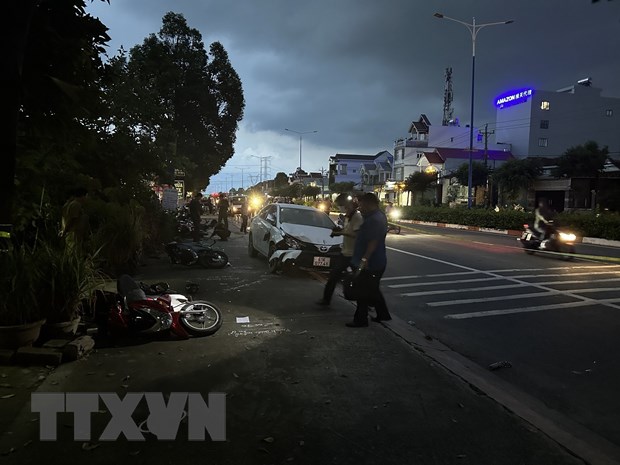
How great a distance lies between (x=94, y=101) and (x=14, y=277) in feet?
8.12

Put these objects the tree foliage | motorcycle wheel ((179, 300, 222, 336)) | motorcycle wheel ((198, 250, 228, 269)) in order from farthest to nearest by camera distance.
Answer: the tree foliage < motorcycle wheel ((198, 250, 228, 269)) < motorcycle wheel ((179, 300, 222, 336))

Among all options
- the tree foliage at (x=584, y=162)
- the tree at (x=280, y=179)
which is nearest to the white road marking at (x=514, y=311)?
the tree foliage at (x=584, y=162)

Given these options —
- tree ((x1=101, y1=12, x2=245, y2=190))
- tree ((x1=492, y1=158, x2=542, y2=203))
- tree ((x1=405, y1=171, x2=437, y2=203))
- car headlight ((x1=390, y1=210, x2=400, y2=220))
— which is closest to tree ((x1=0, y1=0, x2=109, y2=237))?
tree ((x1=101, y1=12, x2=245, y2=190))

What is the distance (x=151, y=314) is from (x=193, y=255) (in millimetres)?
5588

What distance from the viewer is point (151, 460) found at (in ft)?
9.64

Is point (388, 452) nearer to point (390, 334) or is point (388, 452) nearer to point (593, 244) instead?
point (390, 334)

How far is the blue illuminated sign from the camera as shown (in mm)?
58844

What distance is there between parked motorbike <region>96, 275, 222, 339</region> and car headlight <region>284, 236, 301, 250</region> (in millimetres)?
4400

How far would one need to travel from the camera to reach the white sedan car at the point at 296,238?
32.6 ft

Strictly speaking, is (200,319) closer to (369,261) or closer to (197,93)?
(369,261)

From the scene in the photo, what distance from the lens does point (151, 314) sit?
538 cm

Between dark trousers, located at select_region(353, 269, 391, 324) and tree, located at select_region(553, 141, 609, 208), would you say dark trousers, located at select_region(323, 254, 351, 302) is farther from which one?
tree, located at select_region(553, 141, 609, 208)

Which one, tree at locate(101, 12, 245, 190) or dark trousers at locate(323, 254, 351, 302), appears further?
tree at locate(101, 12, 245, 190)

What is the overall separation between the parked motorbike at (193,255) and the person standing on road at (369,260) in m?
5.46
